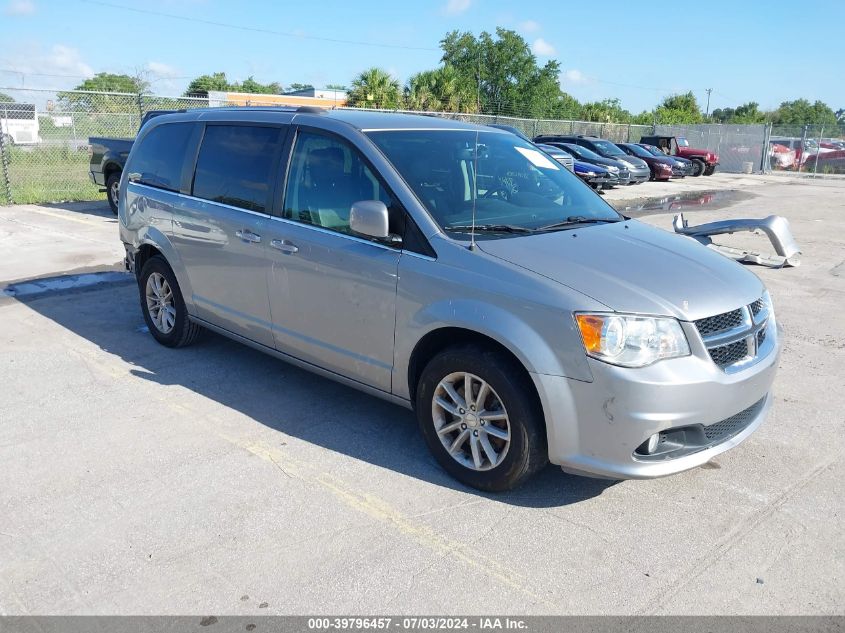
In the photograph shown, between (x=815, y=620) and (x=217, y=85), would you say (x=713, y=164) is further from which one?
(x=217, y=85)

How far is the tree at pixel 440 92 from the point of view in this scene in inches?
1502

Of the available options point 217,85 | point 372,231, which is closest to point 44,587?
point 372,231

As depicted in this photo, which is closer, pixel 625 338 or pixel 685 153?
pixel 625 338

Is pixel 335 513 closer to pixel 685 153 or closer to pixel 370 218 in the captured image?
pixel 370 218

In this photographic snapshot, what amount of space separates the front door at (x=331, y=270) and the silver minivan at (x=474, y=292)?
12 millimetres

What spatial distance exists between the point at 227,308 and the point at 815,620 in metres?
3.92

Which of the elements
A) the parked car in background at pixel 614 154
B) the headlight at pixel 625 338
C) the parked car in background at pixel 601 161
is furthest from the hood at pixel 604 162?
the headlight at pixel 625 338

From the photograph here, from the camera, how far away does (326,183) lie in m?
4.36

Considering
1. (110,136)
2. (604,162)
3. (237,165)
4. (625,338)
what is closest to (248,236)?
(237,165)

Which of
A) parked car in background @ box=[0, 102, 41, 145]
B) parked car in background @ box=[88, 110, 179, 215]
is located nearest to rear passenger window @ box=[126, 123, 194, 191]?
parked car in background @ box=[88, 110, 179, 215]

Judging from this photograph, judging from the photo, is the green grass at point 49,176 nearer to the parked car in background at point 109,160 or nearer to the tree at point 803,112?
the parked car in background at point 109,160

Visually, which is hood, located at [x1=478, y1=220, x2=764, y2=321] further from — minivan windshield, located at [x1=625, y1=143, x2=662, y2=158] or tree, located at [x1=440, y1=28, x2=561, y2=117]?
tree, located at [x1=440, y1=28, x2=561, y2=117]

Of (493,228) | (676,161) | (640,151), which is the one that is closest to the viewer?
(493,228)

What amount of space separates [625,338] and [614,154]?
72.6 ft
